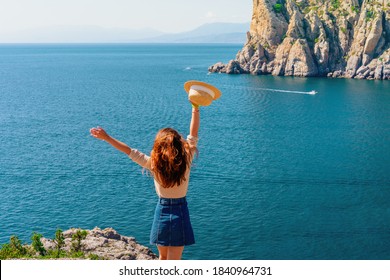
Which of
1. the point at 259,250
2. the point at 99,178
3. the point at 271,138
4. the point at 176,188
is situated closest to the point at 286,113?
the point at 271,138

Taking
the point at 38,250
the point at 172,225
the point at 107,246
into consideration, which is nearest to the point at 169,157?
the point at 172,225

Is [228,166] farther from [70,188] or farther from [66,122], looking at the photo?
[66,122]

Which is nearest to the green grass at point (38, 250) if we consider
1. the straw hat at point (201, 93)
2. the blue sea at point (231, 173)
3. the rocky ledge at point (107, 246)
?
the rocky ledge at point (107, 246)

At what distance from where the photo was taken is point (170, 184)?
7.96m

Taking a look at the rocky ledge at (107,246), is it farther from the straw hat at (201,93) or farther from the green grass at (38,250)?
the straw hat at (201,93)

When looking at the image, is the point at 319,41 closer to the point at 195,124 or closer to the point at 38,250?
the point at 38,250

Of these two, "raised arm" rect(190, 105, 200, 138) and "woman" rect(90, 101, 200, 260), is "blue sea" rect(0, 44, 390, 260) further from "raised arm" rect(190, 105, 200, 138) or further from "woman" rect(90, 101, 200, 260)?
"woman" rect(90, 101, 200, 260)

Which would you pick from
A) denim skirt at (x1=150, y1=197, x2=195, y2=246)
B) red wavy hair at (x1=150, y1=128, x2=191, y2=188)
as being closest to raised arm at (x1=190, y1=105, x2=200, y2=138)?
red wavy hair at (x1=150, y1=128, x2=191, y2=188)

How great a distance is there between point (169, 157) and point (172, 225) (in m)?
1.17

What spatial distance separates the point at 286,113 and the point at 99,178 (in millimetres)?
53426

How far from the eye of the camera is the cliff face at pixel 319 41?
155 m

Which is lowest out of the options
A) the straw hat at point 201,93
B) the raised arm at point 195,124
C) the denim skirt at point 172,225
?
the denim skirt at point 172,225

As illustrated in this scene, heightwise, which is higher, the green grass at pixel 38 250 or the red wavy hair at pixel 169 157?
the red wavy hair at pixel 169 157

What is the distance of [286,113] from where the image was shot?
339ft
